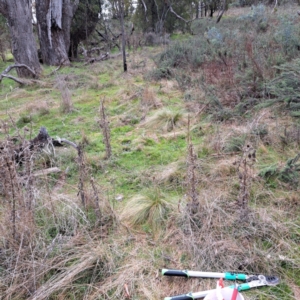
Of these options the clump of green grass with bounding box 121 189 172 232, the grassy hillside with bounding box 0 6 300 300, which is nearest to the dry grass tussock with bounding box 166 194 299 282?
the grassy hillside with bounding box 0 6 300 300

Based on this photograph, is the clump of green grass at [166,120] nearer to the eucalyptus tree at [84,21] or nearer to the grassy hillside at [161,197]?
the grassy hillside at [161,197]

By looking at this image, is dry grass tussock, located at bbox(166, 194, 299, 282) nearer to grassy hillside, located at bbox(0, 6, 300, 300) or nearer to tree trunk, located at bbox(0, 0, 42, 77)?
grassy hillside, located at bbox(0, 6, 300, 300)

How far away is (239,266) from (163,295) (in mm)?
516

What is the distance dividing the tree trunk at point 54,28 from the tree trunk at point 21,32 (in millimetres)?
1374

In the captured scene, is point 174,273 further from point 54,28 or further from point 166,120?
point 54,28

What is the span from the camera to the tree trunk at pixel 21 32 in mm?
7463

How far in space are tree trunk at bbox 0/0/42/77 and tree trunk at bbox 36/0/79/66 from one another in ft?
4.51

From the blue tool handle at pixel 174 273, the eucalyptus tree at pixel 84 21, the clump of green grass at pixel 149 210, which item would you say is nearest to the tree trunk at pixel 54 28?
the eucalyptus tree at pixel 84 21

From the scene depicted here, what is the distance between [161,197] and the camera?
2.38m

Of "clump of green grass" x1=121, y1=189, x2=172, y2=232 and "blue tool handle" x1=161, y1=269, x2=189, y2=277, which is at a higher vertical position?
"clump of green grass" x1=121, y1=189, x2=172, y2=232

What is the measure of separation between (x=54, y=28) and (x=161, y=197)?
31.4 ft

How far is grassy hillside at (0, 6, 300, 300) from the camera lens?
166 cm

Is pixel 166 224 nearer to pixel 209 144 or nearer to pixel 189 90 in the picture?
pixel 209 144

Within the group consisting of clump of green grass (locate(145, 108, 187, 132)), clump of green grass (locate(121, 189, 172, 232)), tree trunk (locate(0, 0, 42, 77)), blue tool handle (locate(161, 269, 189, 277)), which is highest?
tree trunk (locate(0, 0, 42, 77))
